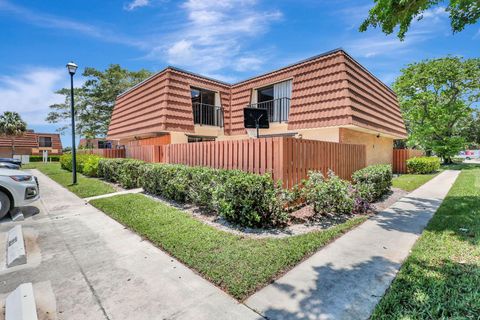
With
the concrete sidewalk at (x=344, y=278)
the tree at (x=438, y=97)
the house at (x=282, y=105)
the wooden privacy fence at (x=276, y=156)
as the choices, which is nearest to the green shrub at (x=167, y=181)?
the wooden privacy fence at (x=276, y=156)

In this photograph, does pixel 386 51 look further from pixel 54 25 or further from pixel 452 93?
pixel 452 93

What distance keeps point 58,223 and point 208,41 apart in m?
8.47

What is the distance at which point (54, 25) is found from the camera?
368 inches

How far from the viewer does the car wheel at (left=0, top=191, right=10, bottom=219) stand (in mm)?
6084

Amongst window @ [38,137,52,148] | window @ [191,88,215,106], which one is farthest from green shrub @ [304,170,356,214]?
window @ [38,137,52,148]

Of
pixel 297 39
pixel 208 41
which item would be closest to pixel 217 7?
pixel 208 41

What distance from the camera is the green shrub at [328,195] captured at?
5.91 metres

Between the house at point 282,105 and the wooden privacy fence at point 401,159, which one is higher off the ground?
the house at point 282,105

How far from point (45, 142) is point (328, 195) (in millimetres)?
60875

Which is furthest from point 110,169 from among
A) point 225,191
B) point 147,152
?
point 225,191

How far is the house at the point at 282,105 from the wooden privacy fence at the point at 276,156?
1900 mm

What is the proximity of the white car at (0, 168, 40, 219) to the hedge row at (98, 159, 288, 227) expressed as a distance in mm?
3306

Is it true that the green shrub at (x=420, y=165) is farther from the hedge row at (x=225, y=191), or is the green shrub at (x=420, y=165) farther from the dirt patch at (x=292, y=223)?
the hedge row at (x=225, y=191)

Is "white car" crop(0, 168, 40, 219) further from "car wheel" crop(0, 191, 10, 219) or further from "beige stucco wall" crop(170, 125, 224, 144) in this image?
"beige stucco wall" crop(170, 125, 224, 144)
